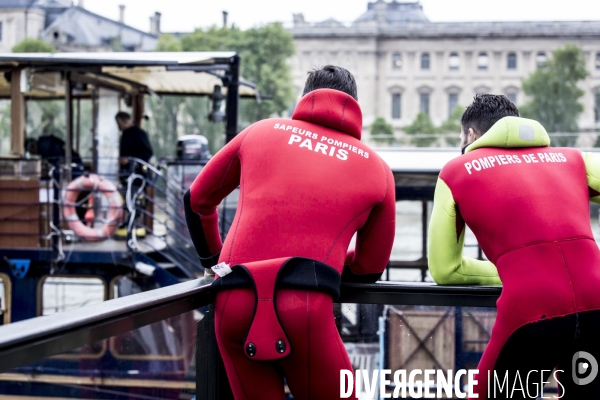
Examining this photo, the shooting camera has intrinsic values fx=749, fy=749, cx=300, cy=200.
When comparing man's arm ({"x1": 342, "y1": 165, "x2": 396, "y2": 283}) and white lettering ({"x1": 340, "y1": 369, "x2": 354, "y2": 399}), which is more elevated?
man's arm ({"x1": 342, "y1": 165, "x2": 396, "y2": 283})

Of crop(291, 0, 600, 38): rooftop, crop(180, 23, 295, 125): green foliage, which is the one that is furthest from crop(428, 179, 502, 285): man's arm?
crop(291, 0, 600, 38): rooftop

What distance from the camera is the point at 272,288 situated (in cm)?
271

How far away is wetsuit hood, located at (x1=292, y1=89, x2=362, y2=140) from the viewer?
2.99 m

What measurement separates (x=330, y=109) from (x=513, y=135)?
0.72 metres

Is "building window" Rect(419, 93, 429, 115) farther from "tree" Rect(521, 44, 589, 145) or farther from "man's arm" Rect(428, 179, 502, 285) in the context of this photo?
"man's arm" Rect(428, 179, 502, 285)

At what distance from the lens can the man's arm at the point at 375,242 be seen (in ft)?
9.94

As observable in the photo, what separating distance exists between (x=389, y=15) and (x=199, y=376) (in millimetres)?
106267

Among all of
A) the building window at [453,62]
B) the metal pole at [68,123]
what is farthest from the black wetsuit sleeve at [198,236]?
the building window at [453,62]

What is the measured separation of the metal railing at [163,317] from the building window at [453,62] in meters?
90.6

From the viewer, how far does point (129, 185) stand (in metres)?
10.5

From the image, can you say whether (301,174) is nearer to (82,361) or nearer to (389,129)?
(82,361)

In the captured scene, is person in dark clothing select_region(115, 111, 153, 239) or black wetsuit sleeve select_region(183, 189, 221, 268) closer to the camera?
black wetsuit sleeve select_region(183, 189, 221, 268)

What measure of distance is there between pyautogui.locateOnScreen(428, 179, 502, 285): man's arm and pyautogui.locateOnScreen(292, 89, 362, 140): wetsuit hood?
45 cm

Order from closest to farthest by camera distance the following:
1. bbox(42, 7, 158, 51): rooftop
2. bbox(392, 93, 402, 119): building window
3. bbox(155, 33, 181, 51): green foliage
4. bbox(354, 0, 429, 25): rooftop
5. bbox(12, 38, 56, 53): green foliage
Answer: bbox(12, 38, 56, 53): green foliage → bbox(155, 33, 181, 51): green foliage → bbox(42, 7, 158, 51): rooftop → bbox(392, 93, 402, 119): building window → bbox(354, 0, 429, 25): rooftop
